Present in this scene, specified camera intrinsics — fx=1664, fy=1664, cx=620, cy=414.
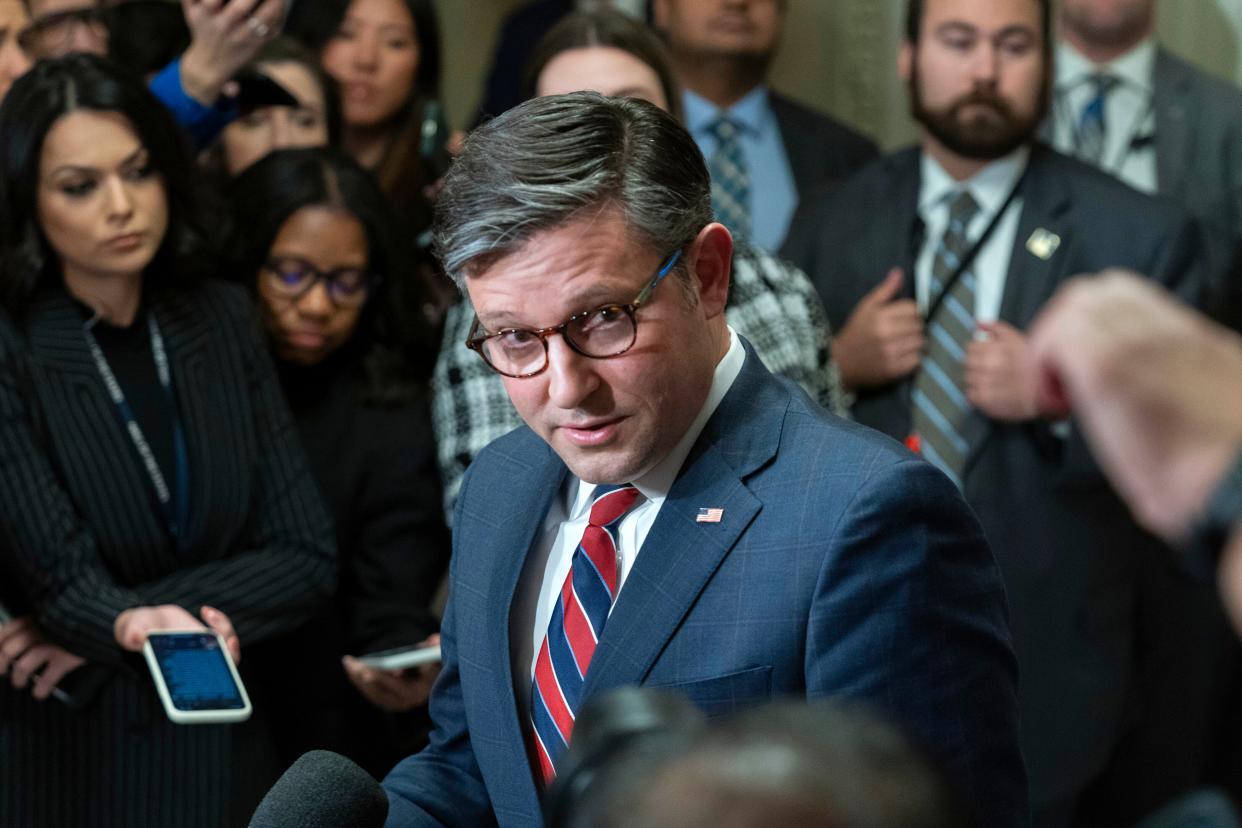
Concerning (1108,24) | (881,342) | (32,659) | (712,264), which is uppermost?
(712,264)

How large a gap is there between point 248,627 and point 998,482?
1.63 m

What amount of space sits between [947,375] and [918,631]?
1918 millimetres

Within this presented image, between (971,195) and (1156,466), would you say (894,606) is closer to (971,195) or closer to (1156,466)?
(1156,466)

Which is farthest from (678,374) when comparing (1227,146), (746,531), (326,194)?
(1227,146)

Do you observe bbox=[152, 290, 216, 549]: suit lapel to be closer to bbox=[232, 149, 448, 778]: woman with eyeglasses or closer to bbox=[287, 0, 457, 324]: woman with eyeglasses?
bbox=[232, 149, 448, 778]: woman with eyeglasses

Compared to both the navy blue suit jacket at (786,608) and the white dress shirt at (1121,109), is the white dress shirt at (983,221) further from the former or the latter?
Answer: the navy blue suit jacket at (786,608)

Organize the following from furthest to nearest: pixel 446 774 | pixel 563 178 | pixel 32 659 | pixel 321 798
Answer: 1. pixel 32 659
2. pixel 446 774
3. pixel 563 178
4. pixel 321 798

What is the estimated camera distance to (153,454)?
9.71 feet

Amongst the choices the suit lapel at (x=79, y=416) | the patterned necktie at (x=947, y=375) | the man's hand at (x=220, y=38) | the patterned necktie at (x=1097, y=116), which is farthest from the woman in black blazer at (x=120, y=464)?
the patterned necktie at (x=1097, y=116)

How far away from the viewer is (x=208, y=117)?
3615 mm

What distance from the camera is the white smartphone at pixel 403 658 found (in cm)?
294

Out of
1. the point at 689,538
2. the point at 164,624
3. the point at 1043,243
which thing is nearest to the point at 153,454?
the point at 164,624

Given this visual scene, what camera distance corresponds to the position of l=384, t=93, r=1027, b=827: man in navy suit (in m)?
1.79

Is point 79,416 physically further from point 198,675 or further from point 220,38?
point 220,38
